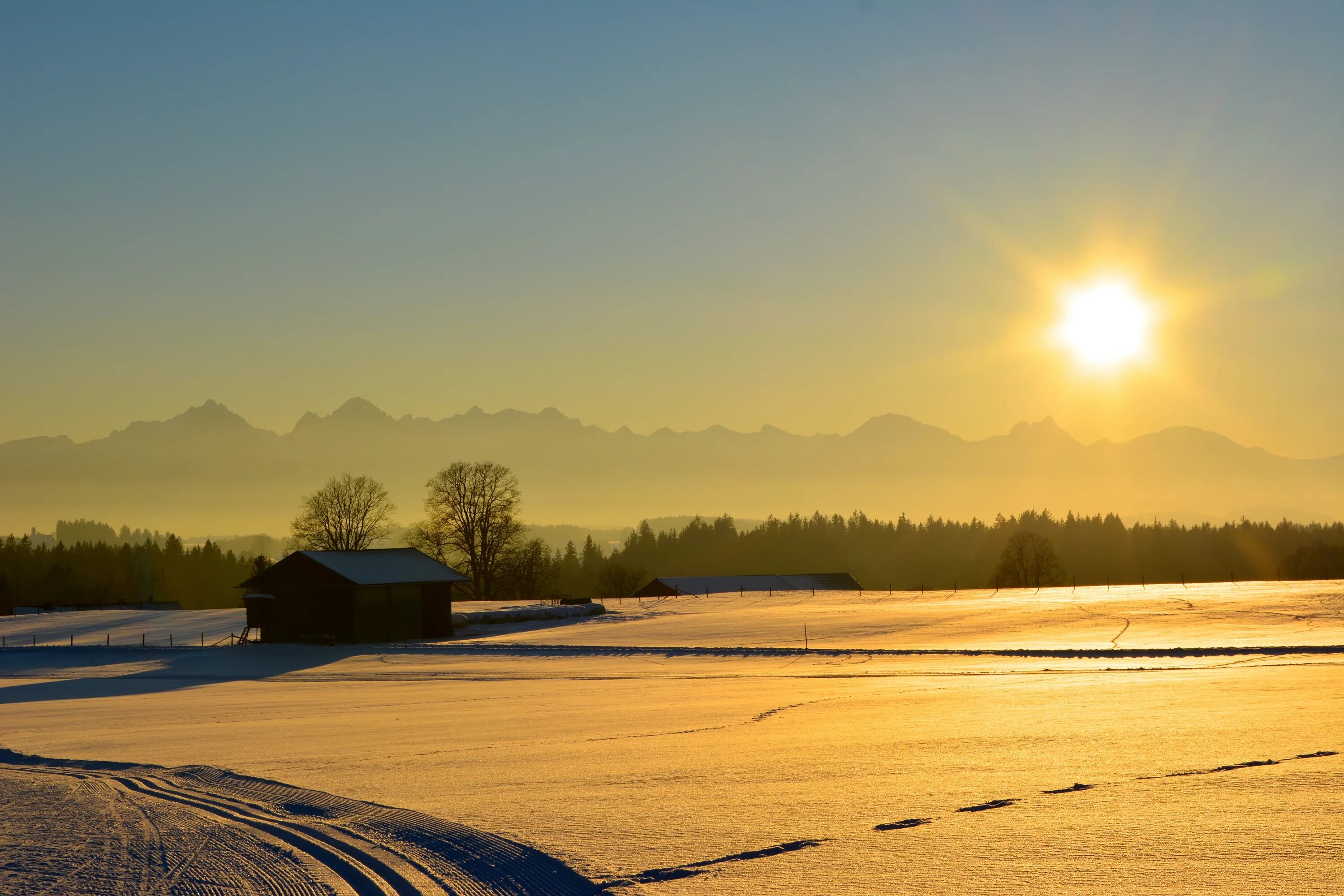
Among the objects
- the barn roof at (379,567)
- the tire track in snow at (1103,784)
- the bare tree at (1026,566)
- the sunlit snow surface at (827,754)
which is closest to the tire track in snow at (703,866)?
the sunlit snow surface at (827,754)

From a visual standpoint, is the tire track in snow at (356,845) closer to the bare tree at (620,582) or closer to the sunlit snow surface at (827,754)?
the sunlit snow surface at (827,754)

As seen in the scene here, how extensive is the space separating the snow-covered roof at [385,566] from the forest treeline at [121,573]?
83.8m

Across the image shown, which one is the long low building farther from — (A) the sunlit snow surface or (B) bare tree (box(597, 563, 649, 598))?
(A) the sunlit snow surface

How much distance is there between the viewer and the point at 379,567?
5862 cm

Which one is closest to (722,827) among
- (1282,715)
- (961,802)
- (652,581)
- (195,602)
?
(961,802)

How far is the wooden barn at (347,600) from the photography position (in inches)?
2185

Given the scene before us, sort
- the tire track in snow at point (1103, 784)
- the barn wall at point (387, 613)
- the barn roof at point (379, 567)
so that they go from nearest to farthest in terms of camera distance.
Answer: the tire track in snow at point (1103, 784), the barn wall at point (387, 613), the barn roof at point (379, 567)

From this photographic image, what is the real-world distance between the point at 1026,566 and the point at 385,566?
8737cm

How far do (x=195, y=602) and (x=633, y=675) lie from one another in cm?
15099

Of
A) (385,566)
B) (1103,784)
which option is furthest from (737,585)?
(1103,784)

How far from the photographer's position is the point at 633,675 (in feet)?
112

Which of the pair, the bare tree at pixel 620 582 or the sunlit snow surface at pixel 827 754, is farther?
the bare tree at pixel 620 582

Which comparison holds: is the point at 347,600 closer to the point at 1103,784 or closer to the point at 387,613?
the point at 387,613

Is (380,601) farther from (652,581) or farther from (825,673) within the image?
(652,581)
